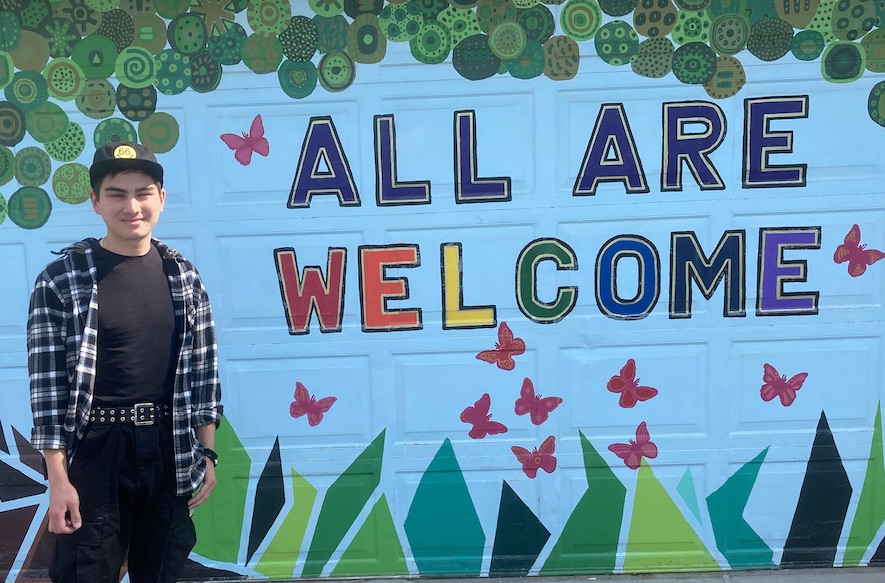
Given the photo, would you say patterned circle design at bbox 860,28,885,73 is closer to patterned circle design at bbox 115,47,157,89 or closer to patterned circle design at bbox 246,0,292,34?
patterned circle design at bbox 246,0,292,34

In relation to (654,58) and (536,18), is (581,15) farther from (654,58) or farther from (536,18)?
(654,58)

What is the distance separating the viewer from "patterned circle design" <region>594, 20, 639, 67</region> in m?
2.96

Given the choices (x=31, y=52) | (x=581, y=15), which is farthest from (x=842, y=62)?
(x=31, y=52)

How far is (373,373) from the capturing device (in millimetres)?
3127

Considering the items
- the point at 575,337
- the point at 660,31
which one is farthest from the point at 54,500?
the point at 660,31

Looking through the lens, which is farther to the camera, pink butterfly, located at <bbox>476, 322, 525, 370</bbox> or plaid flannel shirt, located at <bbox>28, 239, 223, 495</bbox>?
pink butterfly, located at <bbox>476, 322, 525, 370</bbox>

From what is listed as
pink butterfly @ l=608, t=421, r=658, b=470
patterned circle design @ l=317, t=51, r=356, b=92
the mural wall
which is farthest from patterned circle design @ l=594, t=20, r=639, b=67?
pink butterfly @ l=608, t=421, r=658, b=470

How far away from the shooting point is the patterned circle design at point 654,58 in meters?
2.96

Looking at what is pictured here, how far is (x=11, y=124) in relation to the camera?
301 centimetres

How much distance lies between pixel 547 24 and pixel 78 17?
6.81ft

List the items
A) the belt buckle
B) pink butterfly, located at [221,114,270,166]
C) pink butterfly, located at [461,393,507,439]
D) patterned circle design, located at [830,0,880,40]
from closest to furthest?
the belt buckle → patterned circle design, located at [830,0,880,40] → pink butterfly, located at [221,114,270,166] → pink butterfly, located at [461,393,507,439]

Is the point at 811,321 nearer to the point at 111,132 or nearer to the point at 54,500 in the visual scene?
the point at 54,500

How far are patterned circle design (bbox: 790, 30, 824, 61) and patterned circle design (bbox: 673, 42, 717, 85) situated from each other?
0.36 metres

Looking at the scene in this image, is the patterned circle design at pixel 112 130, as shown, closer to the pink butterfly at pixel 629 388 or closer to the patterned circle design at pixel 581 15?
the patterned circle design at pixel 581 15
